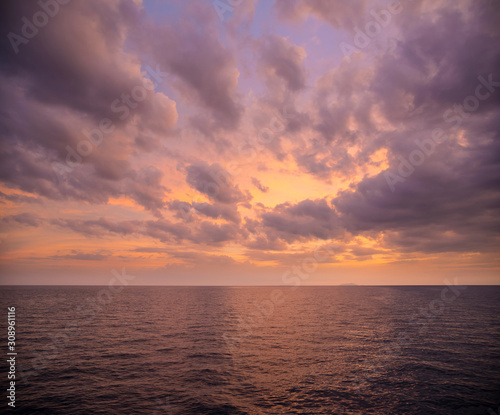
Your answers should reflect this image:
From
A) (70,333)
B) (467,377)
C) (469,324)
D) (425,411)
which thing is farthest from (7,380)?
(469,324)

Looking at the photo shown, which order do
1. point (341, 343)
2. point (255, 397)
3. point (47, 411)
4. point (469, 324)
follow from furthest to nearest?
1. point (469, 324)
2. point (341, 343)
3. point (255, 397)
4. point (47, 411)

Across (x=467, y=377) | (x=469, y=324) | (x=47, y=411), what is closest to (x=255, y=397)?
(x=47, y=411)

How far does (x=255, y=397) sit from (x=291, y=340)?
75.1 ft

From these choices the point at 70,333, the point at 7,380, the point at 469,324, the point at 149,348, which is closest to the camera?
the point at 7,380

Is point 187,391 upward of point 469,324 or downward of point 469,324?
upward

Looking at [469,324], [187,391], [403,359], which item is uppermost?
[187,391]

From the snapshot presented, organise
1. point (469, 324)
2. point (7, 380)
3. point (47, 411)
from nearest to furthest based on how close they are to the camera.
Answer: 1. point (47, 411)
2. point (7, 380)
3. point (469, 324)

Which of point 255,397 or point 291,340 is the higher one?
point 255,397

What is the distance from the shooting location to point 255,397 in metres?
24.8

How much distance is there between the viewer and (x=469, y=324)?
201 feet

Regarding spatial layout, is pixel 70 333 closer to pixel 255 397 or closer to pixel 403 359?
pixel 255 397

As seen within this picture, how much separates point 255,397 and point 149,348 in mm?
22368

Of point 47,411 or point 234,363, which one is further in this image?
point 234,363

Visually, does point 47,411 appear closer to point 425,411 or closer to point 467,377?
point 425,411
